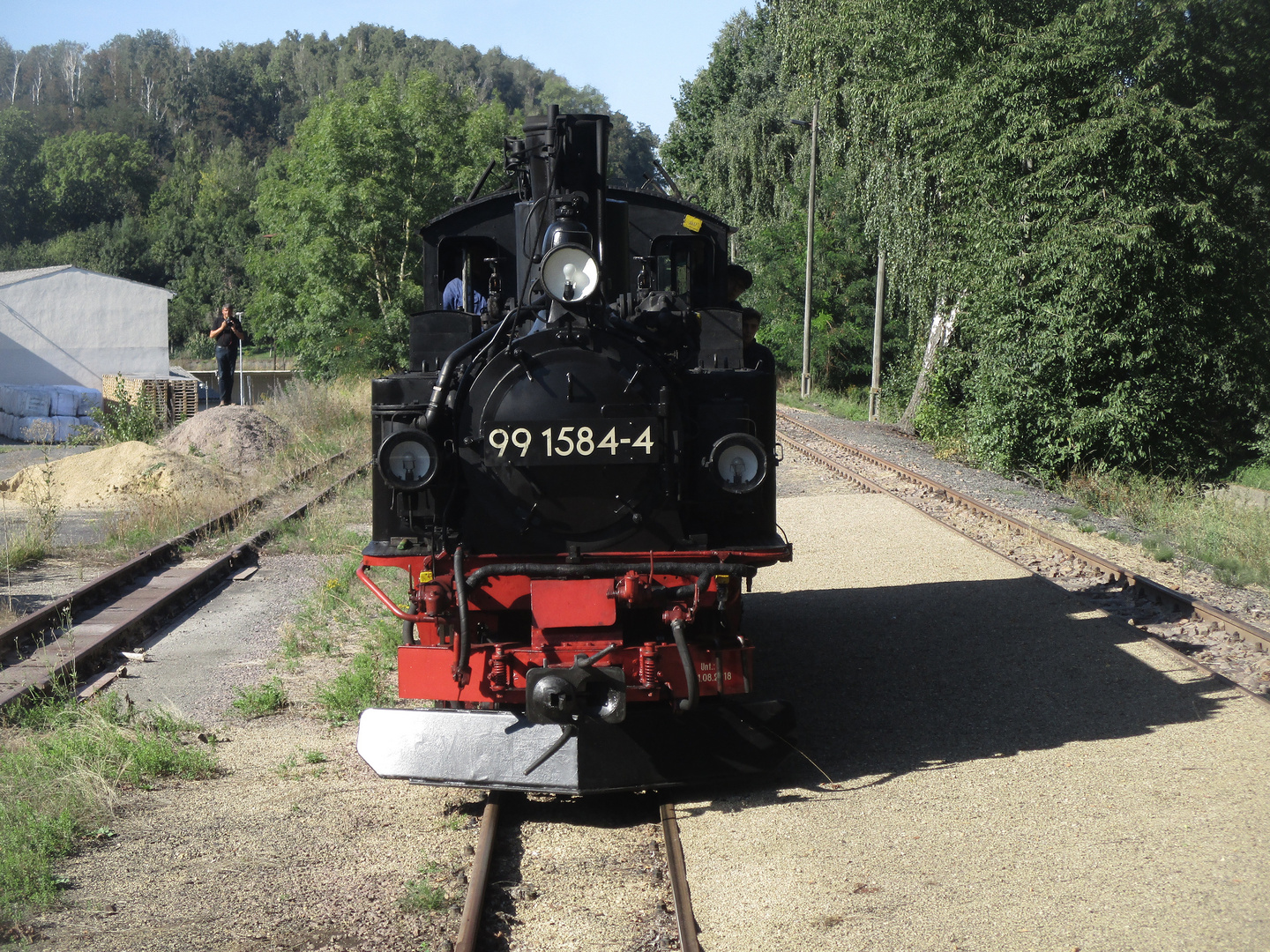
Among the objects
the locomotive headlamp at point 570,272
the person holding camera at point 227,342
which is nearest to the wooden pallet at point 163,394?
the person holding camera at point 227,342

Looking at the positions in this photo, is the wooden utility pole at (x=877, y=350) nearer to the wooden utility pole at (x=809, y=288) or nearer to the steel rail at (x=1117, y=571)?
the wooden utility pole at (x=809, y=288)

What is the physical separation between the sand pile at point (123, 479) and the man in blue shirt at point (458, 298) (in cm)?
877

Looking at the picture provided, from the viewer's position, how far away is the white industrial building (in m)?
36.3

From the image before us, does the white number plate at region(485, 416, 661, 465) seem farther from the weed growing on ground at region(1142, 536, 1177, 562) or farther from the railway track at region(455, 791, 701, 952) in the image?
the weed growing on ground at region(1142, 536, 1177, 562)

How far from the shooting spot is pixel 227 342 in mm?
19000

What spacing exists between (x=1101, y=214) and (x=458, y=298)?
38.8 ft

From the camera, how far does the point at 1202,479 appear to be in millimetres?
16641

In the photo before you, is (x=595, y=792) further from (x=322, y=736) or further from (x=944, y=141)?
(x=944, y=141)

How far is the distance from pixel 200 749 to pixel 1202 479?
1547 cm

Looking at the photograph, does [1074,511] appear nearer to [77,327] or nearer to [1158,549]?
[1158,549]

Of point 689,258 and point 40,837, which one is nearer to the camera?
point 40,837

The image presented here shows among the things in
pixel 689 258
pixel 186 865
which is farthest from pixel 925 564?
pixel 186 865

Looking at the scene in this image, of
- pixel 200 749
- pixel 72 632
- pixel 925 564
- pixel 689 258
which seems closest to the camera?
pixel 200 749

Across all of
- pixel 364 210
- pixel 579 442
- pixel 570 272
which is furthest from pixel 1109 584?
pixel 364 210
